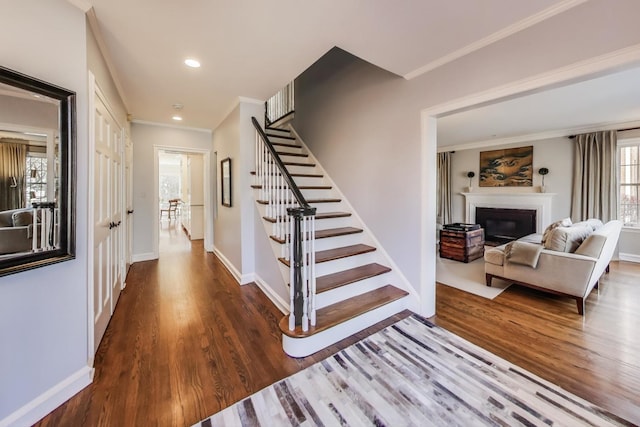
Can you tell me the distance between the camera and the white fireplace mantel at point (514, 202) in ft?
17.8

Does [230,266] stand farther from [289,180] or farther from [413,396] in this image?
[413,396]

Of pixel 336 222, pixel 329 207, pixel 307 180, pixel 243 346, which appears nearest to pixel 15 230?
pixel 243 346

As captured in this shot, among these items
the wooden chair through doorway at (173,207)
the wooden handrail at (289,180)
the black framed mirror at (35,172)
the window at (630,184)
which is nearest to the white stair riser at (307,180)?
the wooden handrail at (289,180)

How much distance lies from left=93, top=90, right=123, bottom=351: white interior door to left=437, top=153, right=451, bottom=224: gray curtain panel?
Result: 7116 millimetres

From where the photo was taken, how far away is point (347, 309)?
2332 millimetres

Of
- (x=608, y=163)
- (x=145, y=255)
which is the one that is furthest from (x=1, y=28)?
(x=608, y=163)

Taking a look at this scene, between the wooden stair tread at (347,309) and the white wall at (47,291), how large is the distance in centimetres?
133

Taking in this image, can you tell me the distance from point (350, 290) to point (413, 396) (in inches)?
42.5

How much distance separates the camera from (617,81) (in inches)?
115

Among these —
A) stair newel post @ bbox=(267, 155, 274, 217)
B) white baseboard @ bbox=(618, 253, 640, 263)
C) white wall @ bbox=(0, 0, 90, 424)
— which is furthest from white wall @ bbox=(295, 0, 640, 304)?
white baseboard @ bbox=(618, 253, 640, 263)

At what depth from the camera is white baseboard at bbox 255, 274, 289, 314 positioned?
2.64 m

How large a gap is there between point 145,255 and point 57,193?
3575mm

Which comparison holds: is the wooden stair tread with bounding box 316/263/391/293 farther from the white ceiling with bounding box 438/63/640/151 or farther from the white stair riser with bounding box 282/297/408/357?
the white ceiling with bounding box 438/63/640/151

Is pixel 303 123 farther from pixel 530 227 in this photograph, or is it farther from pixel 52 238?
pixel 530 227
